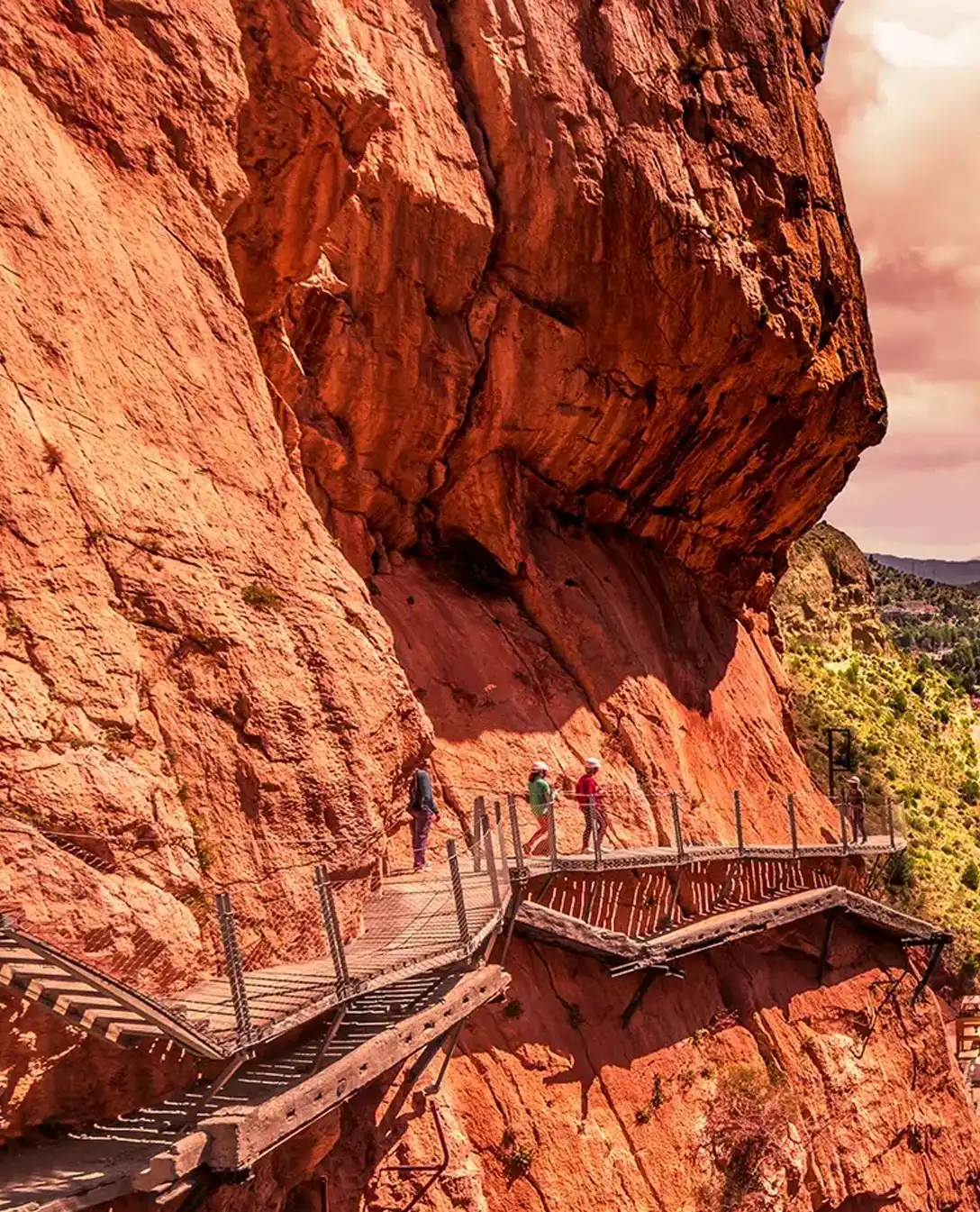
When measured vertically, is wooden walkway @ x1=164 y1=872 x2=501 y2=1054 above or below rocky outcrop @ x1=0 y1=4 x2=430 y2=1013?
below

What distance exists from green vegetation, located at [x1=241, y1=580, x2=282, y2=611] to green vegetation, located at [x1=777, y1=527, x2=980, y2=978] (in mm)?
19246

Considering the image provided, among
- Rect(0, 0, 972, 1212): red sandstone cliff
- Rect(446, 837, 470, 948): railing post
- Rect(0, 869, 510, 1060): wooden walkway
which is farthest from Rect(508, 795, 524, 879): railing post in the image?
Rect(446, 837, 470, 948): railing post

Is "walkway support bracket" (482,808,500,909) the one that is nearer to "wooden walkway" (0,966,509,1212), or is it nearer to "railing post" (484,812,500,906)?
"railing post" (484,812,500,906)

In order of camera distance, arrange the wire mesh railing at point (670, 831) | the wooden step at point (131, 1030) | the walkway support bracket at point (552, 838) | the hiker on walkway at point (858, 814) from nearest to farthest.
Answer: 1. the wooden step at point (131, 1030)
2. the walkway support bracket at point (552, 838)
3. the wire mesh railing at point (670, 831)
4. the hiker on walkway at point (858, 814)

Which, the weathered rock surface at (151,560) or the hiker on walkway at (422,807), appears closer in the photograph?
the weathered rock surface at (151,560)

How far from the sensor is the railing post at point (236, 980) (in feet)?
22.7

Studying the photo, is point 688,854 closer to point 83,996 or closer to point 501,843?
point 501,843

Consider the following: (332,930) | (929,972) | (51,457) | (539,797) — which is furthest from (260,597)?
(929,972)

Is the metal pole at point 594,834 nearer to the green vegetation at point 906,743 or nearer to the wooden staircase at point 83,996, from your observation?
the wooden staircase at point 83,996

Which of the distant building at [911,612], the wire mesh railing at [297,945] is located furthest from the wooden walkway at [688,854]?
the distant building at [911,612]

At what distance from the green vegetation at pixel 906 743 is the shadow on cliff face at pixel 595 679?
4.28 metres

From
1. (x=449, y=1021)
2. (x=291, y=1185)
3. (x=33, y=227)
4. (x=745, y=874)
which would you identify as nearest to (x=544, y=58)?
(x=33, y=227)

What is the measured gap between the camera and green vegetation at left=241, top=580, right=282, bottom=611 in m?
9.99

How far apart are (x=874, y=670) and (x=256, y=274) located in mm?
40803
